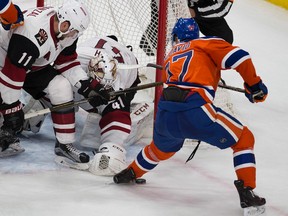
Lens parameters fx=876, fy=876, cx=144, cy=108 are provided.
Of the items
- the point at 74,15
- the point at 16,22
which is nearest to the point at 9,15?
the point at 16,22

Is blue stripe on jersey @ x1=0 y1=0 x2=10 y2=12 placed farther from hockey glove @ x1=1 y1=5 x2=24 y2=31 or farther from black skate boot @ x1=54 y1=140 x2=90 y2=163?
black skate boot @ x1=54 y1=140 x2=90 y2=163

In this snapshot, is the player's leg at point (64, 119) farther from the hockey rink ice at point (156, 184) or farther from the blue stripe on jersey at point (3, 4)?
the blue stripe on jersey at point (3, 4)

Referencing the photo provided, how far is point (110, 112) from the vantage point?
3719mm

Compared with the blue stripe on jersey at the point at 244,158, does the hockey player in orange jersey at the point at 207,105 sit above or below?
above

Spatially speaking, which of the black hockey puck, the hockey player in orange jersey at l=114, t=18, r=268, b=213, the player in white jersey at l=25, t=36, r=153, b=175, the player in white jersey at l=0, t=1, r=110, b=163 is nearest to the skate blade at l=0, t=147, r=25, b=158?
the player in white jersey at l=0, t=1, r=110, b=163

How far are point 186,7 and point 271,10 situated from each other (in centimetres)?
203

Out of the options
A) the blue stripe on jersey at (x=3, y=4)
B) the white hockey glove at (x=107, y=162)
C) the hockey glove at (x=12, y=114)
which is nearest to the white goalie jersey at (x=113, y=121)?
the white hockey glove at (x=107, y=162)

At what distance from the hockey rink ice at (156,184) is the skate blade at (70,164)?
0.09ft

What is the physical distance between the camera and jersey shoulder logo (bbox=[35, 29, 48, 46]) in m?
3.44

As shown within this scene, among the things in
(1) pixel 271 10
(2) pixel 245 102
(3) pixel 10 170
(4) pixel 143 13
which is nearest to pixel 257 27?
(1) pixel 271 10

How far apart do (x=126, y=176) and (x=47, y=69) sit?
2.01 feet

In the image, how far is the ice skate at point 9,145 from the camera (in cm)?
356

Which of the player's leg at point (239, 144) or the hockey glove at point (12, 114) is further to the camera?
the hockey glove at point (12, 114)

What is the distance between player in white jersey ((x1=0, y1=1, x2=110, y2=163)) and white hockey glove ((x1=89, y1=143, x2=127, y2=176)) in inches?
2.4
